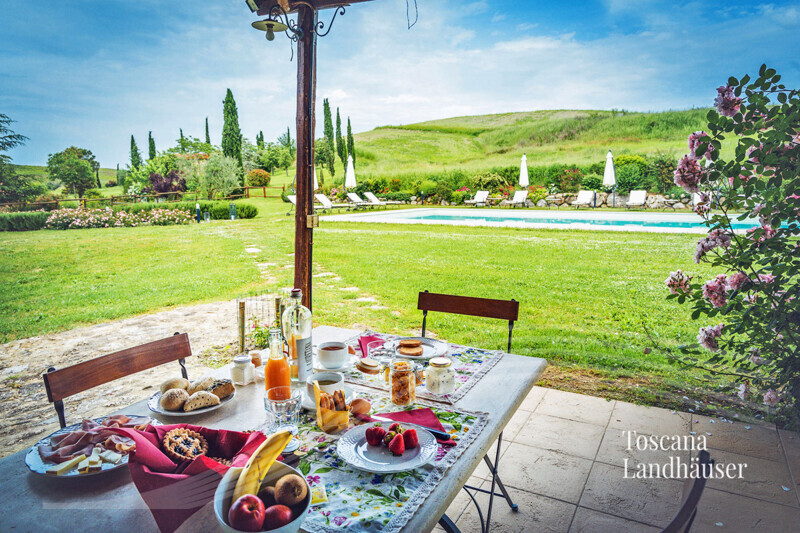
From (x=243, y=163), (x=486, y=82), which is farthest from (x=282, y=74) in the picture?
(x=486, y=82)

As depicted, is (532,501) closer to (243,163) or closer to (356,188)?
(243,163)

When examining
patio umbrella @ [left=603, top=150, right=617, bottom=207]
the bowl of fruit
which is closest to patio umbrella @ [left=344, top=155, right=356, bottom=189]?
patio umbrella @ [left=603, top=150, right=617, bottom=207]

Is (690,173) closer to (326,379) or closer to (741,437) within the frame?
(741,437)

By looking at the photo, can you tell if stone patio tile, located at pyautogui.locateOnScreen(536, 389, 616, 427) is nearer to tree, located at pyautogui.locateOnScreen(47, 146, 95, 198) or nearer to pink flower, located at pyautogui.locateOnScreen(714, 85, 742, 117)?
pink flower, located at pyautogui.locateOnScreen(714, 85, 742, 117)

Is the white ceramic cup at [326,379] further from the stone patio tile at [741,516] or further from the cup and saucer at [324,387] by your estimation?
the stone patio tile at [741,516]

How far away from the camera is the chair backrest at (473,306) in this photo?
5.56 feet

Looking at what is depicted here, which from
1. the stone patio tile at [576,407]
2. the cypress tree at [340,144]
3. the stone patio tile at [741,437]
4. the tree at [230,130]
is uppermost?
the cypress tree at [340,144]

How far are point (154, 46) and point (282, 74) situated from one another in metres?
2.40

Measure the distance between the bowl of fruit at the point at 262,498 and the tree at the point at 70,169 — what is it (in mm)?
4713

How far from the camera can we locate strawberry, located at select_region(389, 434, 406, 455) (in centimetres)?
83

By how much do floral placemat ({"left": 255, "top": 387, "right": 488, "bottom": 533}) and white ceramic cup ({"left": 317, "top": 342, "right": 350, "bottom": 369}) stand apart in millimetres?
288

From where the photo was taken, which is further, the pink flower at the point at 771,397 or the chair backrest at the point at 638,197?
the chair backrest at the point at 638,197

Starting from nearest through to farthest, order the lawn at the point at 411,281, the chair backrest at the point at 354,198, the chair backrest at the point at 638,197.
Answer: the lawn at the point at 411,281 → the chair backrest at the point at 638,197 → the chair backrest at the point at 354,198

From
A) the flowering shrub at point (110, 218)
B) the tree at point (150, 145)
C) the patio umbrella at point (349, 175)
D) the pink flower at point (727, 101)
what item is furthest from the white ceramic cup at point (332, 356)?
the patio umbrella at point (349, 175)
